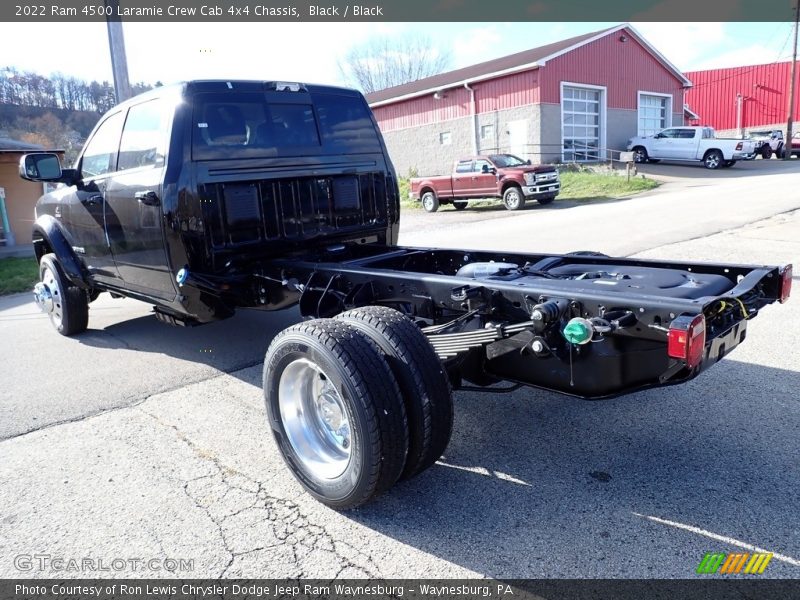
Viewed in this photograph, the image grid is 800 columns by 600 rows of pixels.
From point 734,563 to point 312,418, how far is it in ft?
6.70

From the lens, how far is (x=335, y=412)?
3.24 m

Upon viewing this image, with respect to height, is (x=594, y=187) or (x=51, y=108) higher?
(x=51, y=108)

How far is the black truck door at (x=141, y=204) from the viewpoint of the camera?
4477 mm

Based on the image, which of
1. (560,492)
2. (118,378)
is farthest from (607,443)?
(118,378)

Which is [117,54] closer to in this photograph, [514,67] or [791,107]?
[514,67]

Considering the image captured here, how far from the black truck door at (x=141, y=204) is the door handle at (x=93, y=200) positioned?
0.15 metres

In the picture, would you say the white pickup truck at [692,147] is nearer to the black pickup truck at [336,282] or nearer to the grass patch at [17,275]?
the grass patch at [17,275]

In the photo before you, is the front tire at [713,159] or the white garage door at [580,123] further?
the white garage door at [580,123]

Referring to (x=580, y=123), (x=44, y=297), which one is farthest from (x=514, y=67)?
(x=44, y=297)

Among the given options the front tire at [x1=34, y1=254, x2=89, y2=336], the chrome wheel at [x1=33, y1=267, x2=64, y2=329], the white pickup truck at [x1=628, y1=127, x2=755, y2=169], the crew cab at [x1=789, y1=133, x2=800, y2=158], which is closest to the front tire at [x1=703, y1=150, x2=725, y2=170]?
the white pickup truck at [x1=628, y1=127, x2=755, y2=169]

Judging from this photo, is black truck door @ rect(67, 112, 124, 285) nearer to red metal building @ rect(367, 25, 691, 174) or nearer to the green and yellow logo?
the green and yellow logo

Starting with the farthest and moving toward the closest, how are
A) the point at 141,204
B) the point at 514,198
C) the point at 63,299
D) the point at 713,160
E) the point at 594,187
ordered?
the point at 713,160 → the point at 594,187 → the point at 514,198 → the point at 63,299 → the point at 141,204

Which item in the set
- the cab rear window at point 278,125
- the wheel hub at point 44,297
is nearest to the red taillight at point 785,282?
the cab rear window at point 278,125

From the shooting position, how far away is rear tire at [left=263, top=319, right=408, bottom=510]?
2.80m
